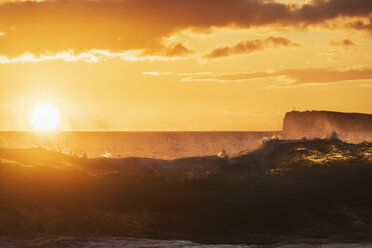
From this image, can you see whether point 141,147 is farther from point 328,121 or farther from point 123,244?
point 123,244

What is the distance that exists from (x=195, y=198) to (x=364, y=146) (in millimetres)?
13447

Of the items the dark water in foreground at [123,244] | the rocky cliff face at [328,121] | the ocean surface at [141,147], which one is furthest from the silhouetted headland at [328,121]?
the dark water in foreground at [123,244]

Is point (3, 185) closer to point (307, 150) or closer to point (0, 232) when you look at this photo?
point (0, 232)

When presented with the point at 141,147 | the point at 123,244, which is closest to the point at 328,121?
the point at 141,147

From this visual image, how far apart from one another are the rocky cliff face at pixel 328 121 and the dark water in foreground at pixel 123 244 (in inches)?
1785

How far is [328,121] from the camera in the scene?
A: 57562 millimetres

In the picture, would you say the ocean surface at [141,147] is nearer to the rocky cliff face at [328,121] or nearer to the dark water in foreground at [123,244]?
Result: the rocky cliff face at [328,121]

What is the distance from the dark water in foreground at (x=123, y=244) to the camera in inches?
382

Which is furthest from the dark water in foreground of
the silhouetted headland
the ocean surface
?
the silhouetted headland

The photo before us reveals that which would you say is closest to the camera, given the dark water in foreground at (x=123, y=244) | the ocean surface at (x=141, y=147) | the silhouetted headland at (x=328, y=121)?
the dark water in foreground at (x=123, y=244)

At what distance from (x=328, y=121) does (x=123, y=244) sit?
5173 cm

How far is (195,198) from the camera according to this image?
1512 centimetres

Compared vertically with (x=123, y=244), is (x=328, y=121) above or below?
above

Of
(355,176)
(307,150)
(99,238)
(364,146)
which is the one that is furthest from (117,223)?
(364,146)
